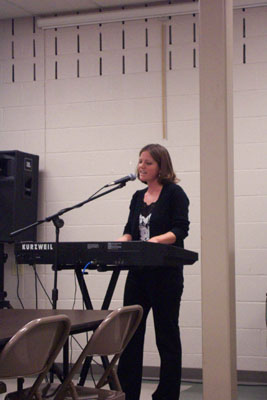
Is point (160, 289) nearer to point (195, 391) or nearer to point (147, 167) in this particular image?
point (147, 167)

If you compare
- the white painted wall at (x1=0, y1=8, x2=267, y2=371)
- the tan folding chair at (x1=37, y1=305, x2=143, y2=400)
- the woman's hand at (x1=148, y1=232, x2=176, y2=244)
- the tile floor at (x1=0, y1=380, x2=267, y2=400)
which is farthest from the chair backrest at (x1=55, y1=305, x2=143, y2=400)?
the white painted wall at (x1=0, y1=8, x2=267, y2=371)

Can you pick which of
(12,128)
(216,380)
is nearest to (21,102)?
(12,128)

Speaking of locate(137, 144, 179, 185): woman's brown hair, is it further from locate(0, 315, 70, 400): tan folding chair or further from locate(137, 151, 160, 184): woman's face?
locate(0, 315, 70, 400): tan folding chair

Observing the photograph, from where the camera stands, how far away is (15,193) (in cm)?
530

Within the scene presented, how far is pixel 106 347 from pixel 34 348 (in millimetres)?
439

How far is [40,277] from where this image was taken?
5.65 m

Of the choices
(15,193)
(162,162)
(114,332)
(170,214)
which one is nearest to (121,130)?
(15,193)

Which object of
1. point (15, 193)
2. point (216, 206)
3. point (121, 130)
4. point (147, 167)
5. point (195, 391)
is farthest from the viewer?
point (121, 130)

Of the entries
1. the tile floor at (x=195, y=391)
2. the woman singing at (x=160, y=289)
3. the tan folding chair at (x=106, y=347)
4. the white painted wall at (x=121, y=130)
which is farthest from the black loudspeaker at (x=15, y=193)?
the tan folding chair at (x=106, y=347)

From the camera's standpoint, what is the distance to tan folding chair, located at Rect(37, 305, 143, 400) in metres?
2.51

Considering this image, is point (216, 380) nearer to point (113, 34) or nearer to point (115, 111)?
point (115, 111)

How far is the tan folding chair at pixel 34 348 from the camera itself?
217 centimetres

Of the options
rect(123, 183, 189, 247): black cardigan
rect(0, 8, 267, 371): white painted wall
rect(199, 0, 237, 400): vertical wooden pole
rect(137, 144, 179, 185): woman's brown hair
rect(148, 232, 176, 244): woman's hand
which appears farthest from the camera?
rect(0, 8, 267, 371): white painted wall

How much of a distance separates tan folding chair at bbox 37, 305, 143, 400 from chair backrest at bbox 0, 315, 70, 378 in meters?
0.15
